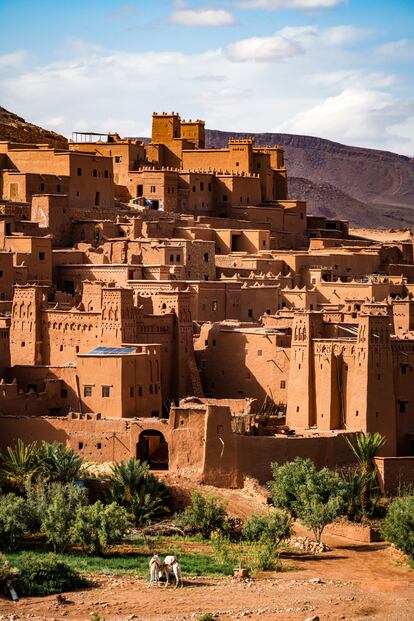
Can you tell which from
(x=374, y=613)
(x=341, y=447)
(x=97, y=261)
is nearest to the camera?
(x=374, y=613)

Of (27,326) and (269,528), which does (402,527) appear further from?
(27,326)

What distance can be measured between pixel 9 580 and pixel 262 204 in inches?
1224

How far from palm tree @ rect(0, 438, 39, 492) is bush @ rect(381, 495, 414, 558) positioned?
7.56 m

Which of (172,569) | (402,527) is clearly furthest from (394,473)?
(172,569)

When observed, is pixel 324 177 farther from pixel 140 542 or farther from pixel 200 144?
pixel 140 542

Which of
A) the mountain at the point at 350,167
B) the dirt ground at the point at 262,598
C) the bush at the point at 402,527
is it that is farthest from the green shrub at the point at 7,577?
the mountain at the point at 350,167

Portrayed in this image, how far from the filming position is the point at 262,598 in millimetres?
34594

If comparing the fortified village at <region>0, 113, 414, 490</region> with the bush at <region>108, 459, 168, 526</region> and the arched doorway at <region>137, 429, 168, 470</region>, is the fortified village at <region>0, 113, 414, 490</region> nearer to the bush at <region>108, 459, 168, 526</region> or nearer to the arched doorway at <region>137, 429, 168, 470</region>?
the arched doorway at <region>137, 429, 168, 470</region>

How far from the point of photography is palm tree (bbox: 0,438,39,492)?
40.3 m

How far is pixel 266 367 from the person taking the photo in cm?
4569

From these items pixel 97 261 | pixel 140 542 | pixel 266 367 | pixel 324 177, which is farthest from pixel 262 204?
pixel 324 177

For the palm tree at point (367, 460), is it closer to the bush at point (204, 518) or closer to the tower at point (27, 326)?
the bush at point (204, 518)

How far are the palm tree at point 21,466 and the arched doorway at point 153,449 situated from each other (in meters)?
2.38

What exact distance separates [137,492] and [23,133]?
32195mm
